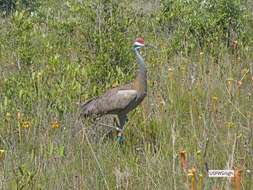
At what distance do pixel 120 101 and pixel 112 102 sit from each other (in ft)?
0.25

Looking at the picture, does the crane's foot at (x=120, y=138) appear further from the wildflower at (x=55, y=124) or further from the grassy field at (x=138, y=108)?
the wildflower at (x=55, y=124)

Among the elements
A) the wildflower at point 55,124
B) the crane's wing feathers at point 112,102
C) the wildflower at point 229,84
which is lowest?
the wildflower at point 55,124

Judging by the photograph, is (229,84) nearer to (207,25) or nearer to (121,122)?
(121,122)

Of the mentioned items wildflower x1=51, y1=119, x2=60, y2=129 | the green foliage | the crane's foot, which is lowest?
the crane's foot

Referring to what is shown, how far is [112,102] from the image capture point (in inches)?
195

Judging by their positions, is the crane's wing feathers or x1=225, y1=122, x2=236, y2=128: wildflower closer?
x1=225, y1=122, x2=236, y2=128: wildflower

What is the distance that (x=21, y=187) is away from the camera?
3.02 meters

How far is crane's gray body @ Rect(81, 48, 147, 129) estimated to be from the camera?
4.89 m

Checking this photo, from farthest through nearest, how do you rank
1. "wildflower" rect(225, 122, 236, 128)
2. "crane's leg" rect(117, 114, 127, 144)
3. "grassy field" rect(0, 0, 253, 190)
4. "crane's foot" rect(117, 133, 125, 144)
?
"crane's leg" rect(117, 114, 127, 144), "crane's foot" rect(117, 133, 125, 144), "wildflower" rect(225, 122, 236, 128), "grassy field" rect(0, 0, 253, 190)

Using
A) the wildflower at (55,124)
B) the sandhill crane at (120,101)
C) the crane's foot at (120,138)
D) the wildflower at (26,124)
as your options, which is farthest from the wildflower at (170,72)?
the wildflower at (26,124)

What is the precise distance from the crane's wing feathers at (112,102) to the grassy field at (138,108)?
128 mm

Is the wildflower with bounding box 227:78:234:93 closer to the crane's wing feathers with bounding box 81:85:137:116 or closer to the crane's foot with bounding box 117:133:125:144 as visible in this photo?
the crane's wing feathers with bounding box 81:85:137:116

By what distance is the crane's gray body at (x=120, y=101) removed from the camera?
489cm

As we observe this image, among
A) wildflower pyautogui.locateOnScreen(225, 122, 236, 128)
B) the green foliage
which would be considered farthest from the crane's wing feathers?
the green foliage
